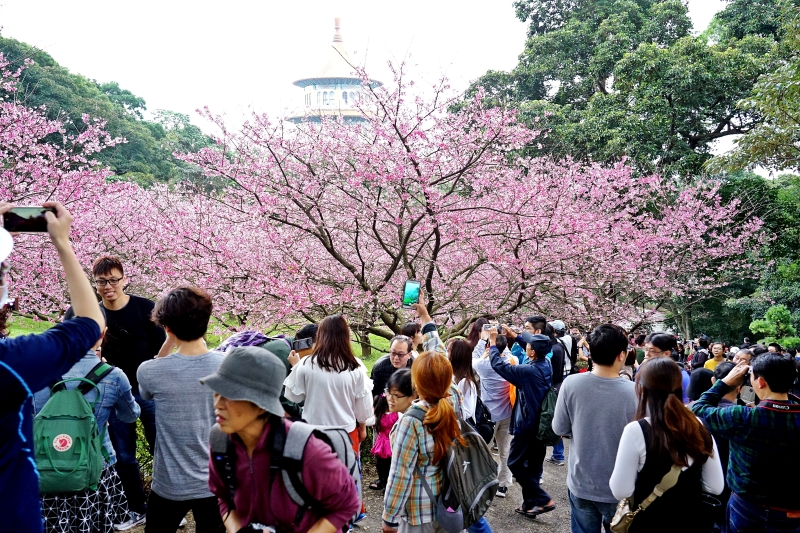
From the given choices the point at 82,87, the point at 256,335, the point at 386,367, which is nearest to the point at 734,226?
the point at 386,367

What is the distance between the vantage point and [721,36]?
19.4 meters

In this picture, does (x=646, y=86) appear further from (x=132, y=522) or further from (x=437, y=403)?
(x=132, y=522)

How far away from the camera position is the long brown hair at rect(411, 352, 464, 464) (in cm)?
291

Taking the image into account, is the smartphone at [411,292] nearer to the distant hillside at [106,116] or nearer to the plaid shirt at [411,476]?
the plaid shirt at [411,476]

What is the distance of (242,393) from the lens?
1.86 m

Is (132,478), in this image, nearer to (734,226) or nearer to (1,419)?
(1,419)

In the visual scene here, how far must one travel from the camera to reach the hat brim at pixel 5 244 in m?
1.62

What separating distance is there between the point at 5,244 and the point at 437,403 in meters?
1.94

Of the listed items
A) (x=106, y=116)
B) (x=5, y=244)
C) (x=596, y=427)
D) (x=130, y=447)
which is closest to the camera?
(x=5, y=244)

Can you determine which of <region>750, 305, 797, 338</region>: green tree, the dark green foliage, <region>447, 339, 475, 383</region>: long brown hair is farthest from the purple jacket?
the dark green foliage

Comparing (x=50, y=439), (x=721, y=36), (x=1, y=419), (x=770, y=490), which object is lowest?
(x=770, y=490)

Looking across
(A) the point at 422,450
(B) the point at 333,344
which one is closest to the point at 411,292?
(B) the point at 333,344

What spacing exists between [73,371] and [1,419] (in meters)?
1.66

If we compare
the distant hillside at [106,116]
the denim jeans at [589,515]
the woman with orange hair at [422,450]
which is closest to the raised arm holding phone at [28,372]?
the woman with orange hair at [422,450]
